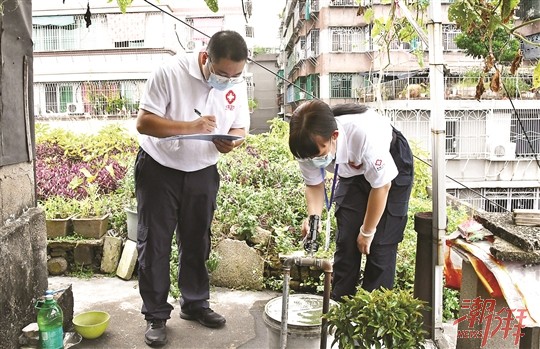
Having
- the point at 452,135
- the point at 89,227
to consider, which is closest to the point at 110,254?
the point at 89,227

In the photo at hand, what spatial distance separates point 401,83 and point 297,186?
11724 millimetres

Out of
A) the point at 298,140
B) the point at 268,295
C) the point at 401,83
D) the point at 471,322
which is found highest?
the point at 401,83

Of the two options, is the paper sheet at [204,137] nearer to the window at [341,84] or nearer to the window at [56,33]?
the window at [341,84]

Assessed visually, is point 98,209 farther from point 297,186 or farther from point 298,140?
point 298,140

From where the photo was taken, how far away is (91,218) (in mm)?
4324

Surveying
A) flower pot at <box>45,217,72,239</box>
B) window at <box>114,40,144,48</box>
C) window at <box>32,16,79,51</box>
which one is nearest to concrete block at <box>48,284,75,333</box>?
flower pot at <box>45,217,72,239</box>

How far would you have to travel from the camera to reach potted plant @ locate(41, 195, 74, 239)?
13.9 ft

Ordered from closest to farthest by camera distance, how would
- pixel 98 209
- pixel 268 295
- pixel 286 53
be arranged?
1. pixel 268 295
2. pixel 98 209
3. pixel 286 53

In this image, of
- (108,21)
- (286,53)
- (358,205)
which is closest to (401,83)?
(108,21)

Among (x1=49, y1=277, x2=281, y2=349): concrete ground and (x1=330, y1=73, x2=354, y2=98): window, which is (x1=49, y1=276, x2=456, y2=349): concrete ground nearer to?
(x1=49, y1=277, x2=281, y2=349): concrete ground

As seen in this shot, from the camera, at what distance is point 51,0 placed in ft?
55.1

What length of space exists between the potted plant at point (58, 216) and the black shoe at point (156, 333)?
1.88m

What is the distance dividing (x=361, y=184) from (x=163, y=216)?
1206mm

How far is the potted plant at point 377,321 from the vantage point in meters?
1.80
